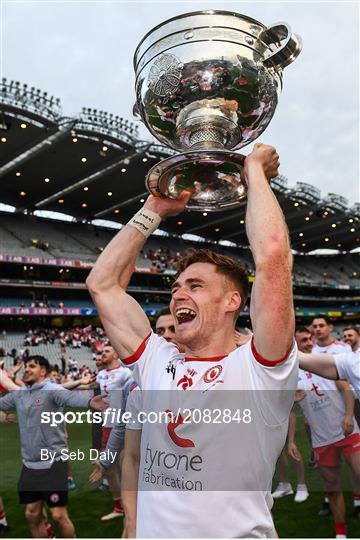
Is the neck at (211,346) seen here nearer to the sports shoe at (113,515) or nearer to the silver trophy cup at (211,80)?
the silver trophy cup at (211,80)

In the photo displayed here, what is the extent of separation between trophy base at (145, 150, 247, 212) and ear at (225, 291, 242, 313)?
1.19 feet

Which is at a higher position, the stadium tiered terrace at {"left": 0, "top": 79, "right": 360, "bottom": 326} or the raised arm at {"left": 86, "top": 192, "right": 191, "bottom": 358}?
the stadium tiered terrace at {"left": 0, "top": 79, "right": 360, "bottom": 326}

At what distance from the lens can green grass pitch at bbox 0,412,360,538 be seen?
4.61m

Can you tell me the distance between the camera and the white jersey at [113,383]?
462 centimetres

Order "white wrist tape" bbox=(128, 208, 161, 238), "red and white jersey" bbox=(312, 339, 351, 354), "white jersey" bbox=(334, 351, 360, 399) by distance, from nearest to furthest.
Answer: "white wrist tape" bbox=(128, 208, 161, 238) < "white jersey" bbox=(334, 351, 360, 399) < "red and white jersey" bbox=(312, 339, 351, 354)

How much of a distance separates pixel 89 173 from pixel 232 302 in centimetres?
2758

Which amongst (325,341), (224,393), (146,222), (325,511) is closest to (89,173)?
(325,341)

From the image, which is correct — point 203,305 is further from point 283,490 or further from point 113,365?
point 283,490

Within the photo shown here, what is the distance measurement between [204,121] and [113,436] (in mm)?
3287

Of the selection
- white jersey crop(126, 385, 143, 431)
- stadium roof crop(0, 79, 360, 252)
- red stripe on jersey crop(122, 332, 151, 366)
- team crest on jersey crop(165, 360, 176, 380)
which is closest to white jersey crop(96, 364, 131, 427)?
white jersey crop(126, 385, 143, 431)

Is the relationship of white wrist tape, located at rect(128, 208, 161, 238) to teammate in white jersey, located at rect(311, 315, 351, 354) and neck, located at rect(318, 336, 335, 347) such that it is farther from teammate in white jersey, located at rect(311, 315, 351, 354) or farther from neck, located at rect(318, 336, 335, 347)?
neck, located at rect(318, 336, 335, 347)

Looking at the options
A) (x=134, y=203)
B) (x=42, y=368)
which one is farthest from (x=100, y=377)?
(x=134, y=203)

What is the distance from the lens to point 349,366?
3.24m

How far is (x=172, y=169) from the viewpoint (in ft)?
5.08
